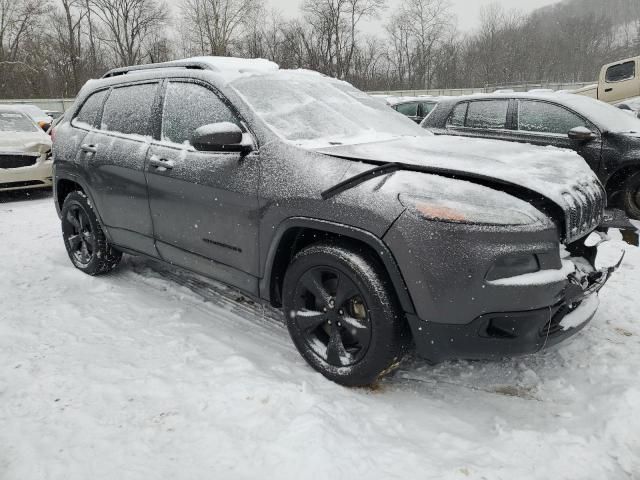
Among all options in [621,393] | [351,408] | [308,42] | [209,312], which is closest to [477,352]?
[351,408]

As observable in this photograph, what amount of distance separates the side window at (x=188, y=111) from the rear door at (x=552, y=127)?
169 inches

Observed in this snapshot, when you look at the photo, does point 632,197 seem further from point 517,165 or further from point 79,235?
point 79,235

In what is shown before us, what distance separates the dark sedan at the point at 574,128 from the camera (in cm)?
565

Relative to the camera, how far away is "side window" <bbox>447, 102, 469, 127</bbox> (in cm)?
654

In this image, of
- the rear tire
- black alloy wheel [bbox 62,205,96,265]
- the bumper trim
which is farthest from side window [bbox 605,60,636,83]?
black alloy wheel [bbox 62,205,96,265]

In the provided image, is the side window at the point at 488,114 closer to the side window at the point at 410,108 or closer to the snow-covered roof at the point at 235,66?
the snow-covered roof at the point at 235,66

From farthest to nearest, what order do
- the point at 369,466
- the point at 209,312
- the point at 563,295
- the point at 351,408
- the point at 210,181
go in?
the point at 209,312
the point at 210,181
the point at 351,408
the point at 563,295
the point at 369,466

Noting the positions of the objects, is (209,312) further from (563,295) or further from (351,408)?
(563,295)

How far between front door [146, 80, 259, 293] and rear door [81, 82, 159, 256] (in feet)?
0.50

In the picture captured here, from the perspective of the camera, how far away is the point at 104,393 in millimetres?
2518

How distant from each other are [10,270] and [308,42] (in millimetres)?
43436

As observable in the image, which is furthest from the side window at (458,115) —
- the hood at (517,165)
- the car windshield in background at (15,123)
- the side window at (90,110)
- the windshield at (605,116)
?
the car windshield in background at (15,123)

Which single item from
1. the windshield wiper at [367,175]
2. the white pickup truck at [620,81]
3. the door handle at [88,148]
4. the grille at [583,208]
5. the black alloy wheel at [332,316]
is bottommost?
the black alloy wheel at [332,316]

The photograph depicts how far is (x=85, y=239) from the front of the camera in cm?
430
